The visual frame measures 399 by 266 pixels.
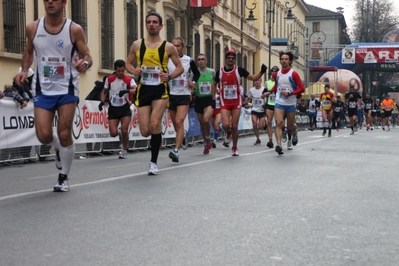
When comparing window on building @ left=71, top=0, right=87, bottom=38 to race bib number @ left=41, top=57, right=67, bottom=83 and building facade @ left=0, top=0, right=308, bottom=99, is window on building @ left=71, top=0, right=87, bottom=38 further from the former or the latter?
race bib number @ left=41, top=57, right=67, bottom=83

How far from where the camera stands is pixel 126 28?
28109 millimetres

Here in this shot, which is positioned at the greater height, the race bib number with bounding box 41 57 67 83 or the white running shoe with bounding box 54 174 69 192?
the race bib number with bounding box 41 57 67 83

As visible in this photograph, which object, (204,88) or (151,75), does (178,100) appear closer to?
(151,75)

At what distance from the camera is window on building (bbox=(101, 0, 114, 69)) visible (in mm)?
26156

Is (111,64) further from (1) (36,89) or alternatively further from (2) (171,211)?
(2) (171,211)

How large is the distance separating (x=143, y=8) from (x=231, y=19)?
18.2 meters

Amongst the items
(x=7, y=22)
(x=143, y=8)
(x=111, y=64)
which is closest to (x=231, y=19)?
(x=143, y=8)

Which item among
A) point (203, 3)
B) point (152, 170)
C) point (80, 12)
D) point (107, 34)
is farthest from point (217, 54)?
point (152, 170)

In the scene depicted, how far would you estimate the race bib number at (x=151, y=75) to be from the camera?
1055 centimetres

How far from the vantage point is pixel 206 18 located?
40688 mm

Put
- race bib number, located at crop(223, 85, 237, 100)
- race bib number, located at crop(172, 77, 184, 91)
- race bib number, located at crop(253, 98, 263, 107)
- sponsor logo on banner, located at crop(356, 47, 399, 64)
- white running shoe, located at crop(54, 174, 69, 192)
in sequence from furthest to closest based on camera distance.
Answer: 1. sponsor logo on banner, located at crop(356, 47, 399, 64)
2. race bib number, located at crop(253, 98, 263, 107)
3. race bib number, located at crop(223, 85, 237, 100)
4. race bib number, located at crop(172, 77, 184, 91)
5. white running shoe, located at crop(54, 174, 69, 192)

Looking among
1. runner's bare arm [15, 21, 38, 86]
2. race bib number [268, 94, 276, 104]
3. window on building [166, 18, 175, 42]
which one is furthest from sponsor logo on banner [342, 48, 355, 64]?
runner's bare arm [15, 21, 38, 86]

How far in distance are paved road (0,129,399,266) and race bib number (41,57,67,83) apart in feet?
3.57

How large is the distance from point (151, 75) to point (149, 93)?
221 mm
